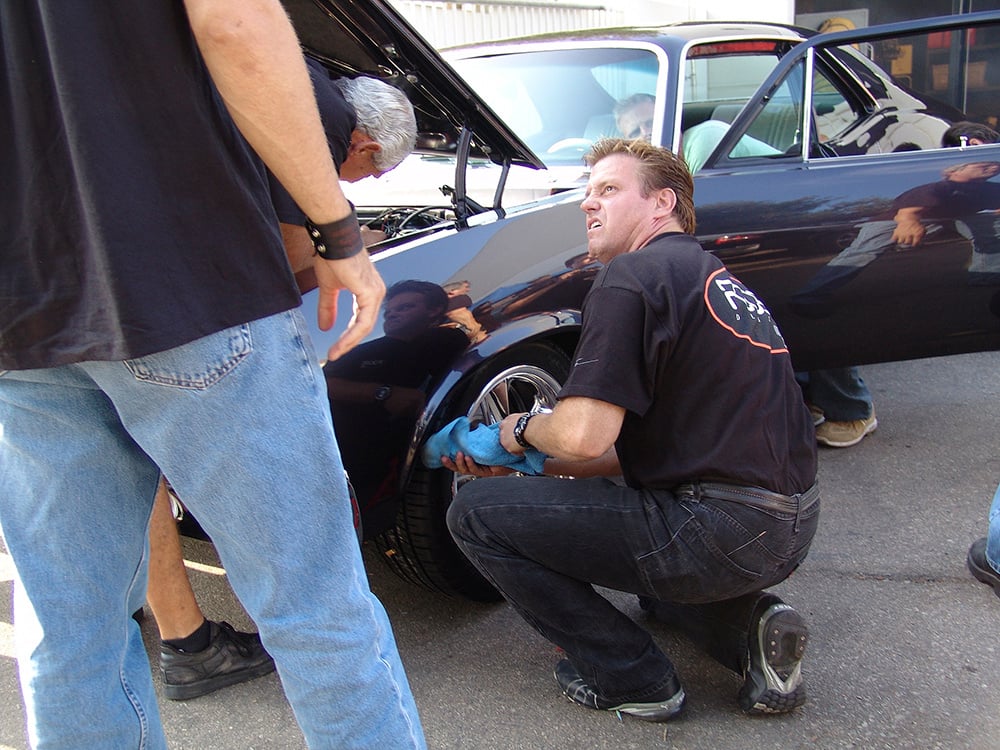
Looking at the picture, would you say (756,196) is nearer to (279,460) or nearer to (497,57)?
(497,57)

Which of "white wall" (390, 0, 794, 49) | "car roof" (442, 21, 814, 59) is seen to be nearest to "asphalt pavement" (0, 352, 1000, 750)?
"car roof" (442, 21, 814, 59)

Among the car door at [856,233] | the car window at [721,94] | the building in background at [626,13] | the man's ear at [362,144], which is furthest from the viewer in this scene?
the building in background at [626,13]

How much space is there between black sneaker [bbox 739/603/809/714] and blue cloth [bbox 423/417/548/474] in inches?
24.1

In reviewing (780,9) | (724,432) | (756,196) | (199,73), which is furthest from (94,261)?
(780,9)

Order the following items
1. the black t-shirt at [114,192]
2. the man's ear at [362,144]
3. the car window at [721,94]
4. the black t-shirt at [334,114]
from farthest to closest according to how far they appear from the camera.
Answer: the car window at [721,94] → the man's ear at [362,144] → the black t-shirt at [334,114] → the black t-shirt at [114,192]

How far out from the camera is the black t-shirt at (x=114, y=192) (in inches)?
44.2

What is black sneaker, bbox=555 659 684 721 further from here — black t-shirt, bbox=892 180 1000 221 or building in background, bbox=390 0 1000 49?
building in background, bbox=390 0 1000 49

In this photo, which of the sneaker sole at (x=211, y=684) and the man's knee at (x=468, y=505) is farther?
the sneaker sole at (x=211, y=684)

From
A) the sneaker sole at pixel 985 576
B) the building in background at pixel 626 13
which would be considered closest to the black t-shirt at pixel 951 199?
the sneaker sole at pixel 985 576

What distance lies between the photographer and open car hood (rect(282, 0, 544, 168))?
2.25m

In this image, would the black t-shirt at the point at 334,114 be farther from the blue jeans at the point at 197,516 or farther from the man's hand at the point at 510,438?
the blue jeans at the point at 197,516

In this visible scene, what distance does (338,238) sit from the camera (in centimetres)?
135

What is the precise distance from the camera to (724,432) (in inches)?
76.1

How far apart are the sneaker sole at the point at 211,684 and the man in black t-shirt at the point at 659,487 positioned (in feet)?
2.11
